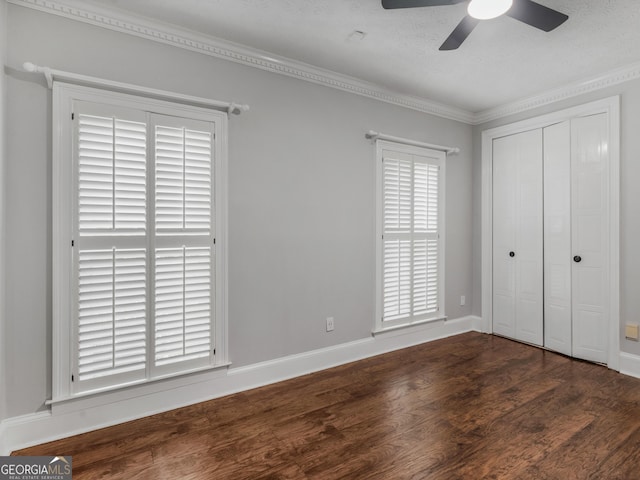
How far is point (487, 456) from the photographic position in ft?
6.22

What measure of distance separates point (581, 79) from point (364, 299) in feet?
9.40

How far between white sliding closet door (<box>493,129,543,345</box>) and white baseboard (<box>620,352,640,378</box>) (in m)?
0.71

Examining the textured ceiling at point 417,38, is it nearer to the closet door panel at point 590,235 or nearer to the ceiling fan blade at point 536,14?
the ceiling fan blade at point 536,14

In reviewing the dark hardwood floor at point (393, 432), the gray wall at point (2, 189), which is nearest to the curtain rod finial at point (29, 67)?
the gray wall at point (2, 189)

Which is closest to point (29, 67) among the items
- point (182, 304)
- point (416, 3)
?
point (182, 304)

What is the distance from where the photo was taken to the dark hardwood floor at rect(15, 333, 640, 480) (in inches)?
70.9

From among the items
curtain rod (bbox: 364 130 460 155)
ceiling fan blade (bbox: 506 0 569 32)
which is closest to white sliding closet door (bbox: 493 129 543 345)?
curtain rod (bbox: 364 130 460 155)

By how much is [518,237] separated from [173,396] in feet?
12.1

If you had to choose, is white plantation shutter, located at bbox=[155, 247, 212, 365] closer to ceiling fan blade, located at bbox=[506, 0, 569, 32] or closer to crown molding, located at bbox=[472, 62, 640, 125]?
ceiling fan blade, located at bbox=[506, 0, 569, 32]

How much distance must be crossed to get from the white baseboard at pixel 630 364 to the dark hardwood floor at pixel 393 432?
131mm

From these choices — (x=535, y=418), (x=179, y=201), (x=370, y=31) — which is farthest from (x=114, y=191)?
(x=535, y=418)

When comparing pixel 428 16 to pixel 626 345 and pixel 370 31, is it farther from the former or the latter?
pixel 626 345

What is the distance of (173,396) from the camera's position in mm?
2406

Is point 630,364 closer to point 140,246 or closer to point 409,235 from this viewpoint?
point 409,235
